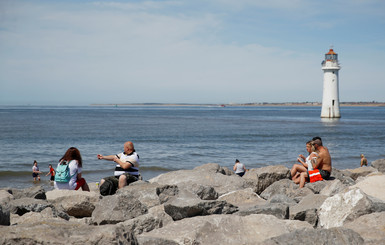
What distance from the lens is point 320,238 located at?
3945 millimetres

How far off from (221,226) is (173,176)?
567cm

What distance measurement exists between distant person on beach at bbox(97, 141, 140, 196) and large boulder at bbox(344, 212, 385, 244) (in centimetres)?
456

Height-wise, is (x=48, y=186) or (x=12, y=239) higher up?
(x=12, y=239)

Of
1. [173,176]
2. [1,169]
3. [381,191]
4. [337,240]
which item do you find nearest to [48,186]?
[1,169]

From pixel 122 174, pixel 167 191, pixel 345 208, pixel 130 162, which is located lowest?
pixel 167 191

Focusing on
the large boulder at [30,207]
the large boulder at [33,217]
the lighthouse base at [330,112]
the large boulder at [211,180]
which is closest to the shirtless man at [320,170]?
the large boulder at [211,180]

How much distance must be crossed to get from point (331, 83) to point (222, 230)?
61.6m

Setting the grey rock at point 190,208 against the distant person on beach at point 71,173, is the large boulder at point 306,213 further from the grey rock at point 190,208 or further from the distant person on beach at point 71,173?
the distant person on beach at point 71,173

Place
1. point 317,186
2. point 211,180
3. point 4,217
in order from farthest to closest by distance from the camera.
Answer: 1. point 211,180
2. point 317,186
3. point 4,217

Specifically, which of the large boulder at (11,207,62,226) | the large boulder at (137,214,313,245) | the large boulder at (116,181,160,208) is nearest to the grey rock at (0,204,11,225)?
the large boulder at (11,207,62,226)

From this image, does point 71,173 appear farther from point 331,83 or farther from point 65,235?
point 331,83

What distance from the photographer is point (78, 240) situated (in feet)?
11.1

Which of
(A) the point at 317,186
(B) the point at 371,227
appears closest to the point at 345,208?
(B) the point at 371,227

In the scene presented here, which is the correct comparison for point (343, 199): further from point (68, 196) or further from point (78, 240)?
point (68, 196)
